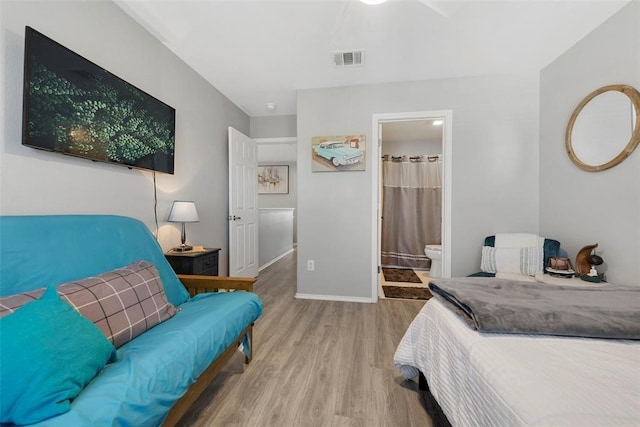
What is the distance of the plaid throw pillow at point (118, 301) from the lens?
982mm

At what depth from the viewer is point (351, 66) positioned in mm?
2465

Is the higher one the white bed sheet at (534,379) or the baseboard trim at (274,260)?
the white bed sheet at (534,379)

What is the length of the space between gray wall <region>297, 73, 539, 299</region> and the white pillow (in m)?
0.29

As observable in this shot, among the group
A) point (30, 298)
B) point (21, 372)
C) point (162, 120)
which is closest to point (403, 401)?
point (21, 372)

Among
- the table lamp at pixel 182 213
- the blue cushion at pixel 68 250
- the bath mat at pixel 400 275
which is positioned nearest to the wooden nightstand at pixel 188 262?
the table lamp at pixel 182 213

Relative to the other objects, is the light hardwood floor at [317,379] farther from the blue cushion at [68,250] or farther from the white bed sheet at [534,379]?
the blue cushion at [68,250]

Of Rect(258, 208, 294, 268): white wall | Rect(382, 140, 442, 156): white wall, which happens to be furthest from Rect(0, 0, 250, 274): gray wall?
Rect(382, 140, 442, 156): white wall

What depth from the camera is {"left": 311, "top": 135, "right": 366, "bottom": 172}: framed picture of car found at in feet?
9.26

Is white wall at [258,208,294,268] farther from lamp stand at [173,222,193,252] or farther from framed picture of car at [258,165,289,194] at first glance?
lamp stand at [173,222,193,252]

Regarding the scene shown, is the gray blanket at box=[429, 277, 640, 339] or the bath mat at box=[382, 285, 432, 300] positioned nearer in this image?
the gray blanket at box=[429, 277, 640, 339]

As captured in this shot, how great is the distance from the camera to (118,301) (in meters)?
1.12

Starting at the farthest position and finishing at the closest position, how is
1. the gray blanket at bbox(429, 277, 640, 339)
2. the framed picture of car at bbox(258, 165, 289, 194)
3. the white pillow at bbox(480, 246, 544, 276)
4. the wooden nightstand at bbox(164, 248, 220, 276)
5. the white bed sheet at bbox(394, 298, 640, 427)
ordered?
the framed picture of car at bbox(258, 165, 289, 194) < the white pillow at bbox(480, 246, 544, 276) < the wooden nightstand at bbox(164, 248, 220, 276) < the gray blanket at bbox(429, 277, 640, 339) < the white bed sheet at bbox(394, 298, 640, 427)

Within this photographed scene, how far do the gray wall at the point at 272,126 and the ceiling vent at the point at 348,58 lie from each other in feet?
4.85

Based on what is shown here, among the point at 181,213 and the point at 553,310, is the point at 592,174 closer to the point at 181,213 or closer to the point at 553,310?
the point at 553,310
